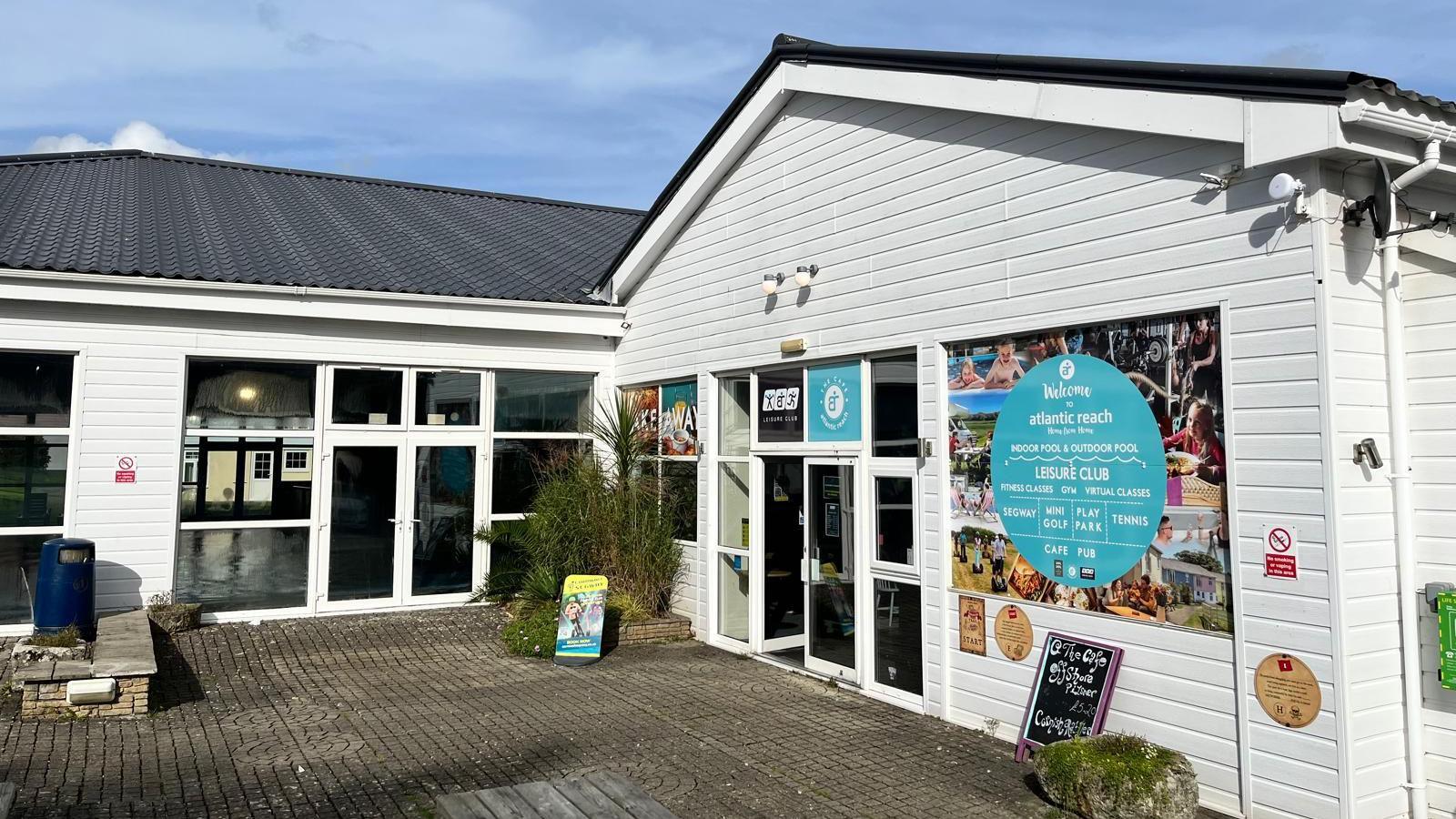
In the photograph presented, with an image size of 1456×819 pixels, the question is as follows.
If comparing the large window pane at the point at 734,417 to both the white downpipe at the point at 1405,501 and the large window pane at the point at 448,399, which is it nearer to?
the large window pane at the point at 448,399

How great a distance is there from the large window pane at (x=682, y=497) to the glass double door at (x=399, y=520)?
Answer: 2514mm

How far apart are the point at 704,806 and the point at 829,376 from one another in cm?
418

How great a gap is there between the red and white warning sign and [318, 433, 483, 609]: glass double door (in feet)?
29.2

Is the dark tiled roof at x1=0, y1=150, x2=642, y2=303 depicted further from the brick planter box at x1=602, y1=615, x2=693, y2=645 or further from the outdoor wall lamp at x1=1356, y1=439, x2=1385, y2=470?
the outdoor wall lamp at x1=1356, y1=439, x2=1385, y2=470

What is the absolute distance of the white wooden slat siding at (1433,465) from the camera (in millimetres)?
5082

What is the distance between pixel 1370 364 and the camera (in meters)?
5.24

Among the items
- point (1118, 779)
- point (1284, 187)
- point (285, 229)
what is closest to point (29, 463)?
point (285, 229)

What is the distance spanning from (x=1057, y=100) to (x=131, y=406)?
9384 mm

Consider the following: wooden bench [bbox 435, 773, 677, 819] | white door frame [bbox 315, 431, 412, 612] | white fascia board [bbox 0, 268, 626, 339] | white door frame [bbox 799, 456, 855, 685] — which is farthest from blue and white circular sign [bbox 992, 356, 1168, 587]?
white door frame [bbox 315, 431, 412, 612]

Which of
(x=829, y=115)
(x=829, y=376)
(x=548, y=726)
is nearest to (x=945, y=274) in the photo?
(x=829, y=376)

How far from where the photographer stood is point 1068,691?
6.24 meters

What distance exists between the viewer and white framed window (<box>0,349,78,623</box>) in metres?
9.72

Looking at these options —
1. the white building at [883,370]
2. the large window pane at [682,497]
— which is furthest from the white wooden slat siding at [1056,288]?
the large window pane at [682,497]

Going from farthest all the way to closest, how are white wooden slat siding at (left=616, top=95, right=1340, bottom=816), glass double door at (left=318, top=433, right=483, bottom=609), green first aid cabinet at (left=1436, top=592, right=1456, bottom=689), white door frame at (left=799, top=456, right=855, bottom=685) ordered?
glass double door at (left=318, top=433, right=483, bottom=609) → white door frame at (left=799, top=456, right=855, bottom=685) → white wooden slat siding at (left=616, top=95, right=1340, bottom=816) → green first aid cabinet at (left=1436, top=592, right=1456, bottom=689)
